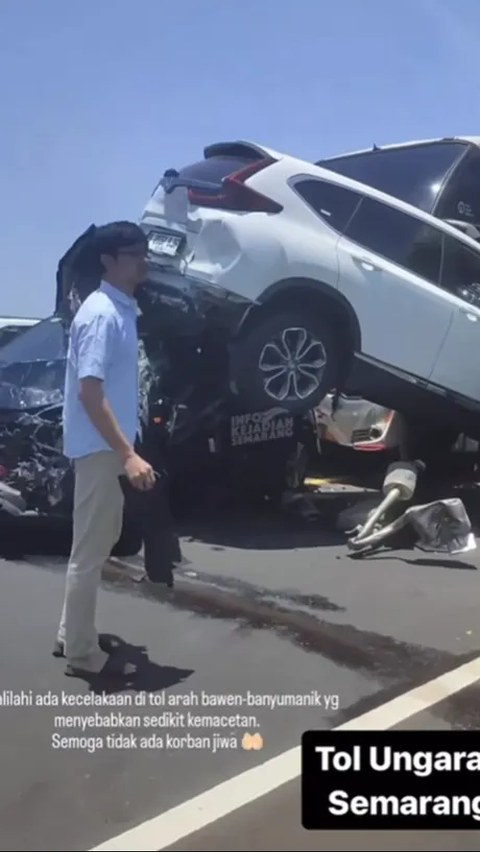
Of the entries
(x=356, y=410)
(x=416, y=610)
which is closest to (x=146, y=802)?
(x=416, y=610)

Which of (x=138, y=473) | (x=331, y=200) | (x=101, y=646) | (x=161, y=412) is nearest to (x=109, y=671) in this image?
(x=101, y=646)

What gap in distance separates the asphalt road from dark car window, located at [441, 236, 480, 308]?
87.1 inches

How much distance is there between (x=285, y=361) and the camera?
668 centimetres

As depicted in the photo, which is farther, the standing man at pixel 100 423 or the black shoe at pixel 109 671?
the black shoe at pixel 109 671

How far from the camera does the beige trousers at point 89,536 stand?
Result: 3926mm

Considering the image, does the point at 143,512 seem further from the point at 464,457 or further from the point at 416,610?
the point at 464,457

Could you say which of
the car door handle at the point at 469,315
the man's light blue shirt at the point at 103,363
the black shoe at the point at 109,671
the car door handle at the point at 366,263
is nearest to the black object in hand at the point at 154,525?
the man's light blue shirt at the point at 103,363

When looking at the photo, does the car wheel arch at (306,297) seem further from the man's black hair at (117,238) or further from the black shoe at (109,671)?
the black shoe at (109,671)

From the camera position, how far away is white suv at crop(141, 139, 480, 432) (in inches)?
255

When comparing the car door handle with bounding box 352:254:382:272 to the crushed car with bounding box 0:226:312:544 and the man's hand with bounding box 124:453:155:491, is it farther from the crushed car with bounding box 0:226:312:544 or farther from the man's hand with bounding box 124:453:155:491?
the man's hand with bounding box 124:453:155:491

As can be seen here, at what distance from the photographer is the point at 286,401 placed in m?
6.72

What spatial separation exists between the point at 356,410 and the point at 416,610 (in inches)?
128

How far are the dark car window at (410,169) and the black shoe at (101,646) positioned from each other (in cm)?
483

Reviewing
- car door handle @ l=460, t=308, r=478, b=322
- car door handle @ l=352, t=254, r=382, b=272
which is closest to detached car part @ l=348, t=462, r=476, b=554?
car door handle @ l=460, t=308, r=478, b=322
